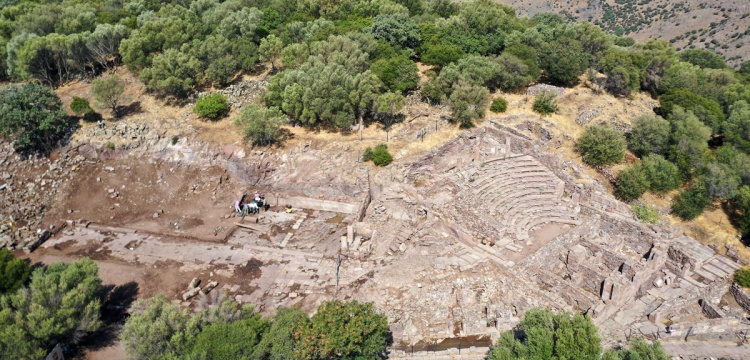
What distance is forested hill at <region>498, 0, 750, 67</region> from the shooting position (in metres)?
101

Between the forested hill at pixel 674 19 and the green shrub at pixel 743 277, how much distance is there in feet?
263

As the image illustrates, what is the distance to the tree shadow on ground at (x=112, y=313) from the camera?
27.9 m

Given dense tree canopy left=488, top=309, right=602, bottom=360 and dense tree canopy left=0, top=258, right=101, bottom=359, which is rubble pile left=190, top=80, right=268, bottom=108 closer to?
dense tree canopy left=0, top=258, right=101, bottom=359

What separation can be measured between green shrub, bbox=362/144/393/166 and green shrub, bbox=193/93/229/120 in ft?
54.0

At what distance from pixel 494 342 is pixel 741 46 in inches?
4110

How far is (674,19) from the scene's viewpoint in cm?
11662

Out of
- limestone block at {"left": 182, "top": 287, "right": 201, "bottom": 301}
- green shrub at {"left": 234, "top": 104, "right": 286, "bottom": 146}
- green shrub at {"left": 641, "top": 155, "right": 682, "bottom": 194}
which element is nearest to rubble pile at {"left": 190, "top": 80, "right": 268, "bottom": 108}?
green shrub at {"left": 234, "top": 104, "right": 286, "bottom": 146}

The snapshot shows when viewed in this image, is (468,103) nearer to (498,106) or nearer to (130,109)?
(498,106)

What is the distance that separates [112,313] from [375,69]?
108 feet

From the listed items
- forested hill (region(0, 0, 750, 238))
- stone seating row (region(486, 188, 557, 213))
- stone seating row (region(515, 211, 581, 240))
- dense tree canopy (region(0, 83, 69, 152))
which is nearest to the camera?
stone seating row (region(515, 211, 581, 240))

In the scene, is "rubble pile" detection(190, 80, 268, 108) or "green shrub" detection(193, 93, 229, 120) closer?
"green shrub" detection(193, 93, 229, 120)

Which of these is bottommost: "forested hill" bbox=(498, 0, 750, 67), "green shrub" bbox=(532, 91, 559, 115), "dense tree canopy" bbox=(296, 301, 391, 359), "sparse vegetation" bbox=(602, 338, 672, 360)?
"forested hill" bbox=(498, 0, 750, 67)

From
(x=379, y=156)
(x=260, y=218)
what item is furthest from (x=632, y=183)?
(x=260, y=218)

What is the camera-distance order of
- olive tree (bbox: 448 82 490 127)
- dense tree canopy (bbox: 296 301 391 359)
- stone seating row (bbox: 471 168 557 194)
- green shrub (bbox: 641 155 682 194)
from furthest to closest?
olive tree (bbox: 448 82 490 127) < green shrub (bbox: 641 155 682 194) < stone seating row (bbox: 471 168 557 194) < dense tree canopy (bbox: 296 301 391 359)
